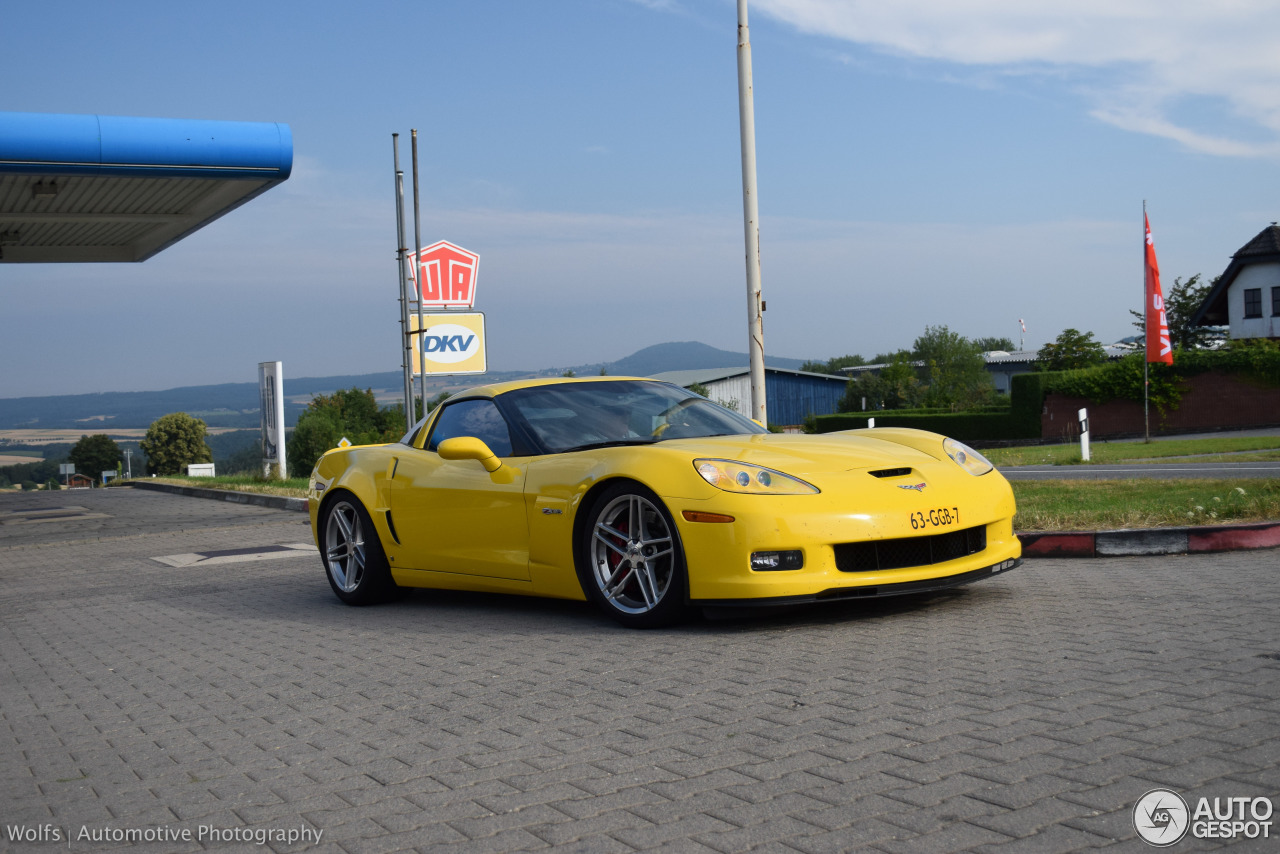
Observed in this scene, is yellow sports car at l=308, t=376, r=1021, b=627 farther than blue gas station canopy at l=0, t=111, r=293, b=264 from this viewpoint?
No

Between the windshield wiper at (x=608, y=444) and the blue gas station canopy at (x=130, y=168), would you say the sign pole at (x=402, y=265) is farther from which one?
the windshield wiper at (x=608, y=444)

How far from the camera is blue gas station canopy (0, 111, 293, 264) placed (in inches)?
560

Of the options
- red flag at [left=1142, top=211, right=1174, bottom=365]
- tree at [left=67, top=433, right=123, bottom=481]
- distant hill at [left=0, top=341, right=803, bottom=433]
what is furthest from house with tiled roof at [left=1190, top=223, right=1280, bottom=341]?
tree at [left=67, top=433, right=123, bottom=481]

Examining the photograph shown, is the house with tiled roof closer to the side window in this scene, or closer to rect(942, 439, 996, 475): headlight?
rect(942, 439, 996, 475): headlight

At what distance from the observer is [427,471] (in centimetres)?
662

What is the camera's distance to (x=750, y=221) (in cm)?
1218

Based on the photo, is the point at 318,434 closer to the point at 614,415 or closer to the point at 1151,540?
the point at 614,415

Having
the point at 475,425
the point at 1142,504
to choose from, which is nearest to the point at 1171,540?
the point at 1142,504

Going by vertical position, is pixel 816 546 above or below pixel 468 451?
below

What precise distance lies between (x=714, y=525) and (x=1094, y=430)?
36208mm

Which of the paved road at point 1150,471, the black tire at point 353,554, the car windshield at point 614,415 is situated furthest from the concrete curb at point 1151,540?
the paved road at point 1150,471

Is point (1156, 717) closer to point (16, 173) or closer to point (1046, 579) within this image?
point (1046, 579)

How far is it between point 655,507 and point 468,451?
1.23 m

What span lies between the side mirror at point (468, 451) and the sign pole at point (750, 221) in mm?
5493
